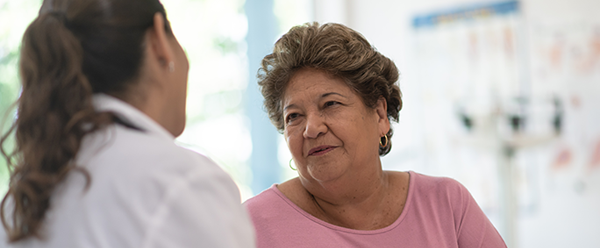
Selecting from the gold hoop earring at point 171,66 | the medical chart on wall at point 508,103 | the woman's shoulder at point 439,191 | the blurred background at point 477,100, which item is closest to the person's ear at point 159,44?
the gold hoop earring at point 171,66

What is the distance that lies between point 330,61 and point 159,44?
72 cm

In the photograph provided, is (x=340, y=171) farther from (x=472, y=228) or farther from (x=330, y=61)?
(x=472, y=228)

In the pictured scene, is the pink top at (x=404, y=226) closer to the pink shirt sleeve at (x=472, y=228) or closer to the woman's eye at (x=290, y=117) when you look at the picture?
the pink shirt sleeve at (x=472, y=228)

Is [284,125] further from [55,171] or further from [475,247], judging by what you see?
[55,171]

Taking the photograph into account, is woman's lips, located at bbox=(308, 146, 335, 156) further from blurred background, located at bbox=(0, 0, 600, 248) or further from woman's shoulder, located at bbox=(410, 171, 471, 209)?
blurred background, located at bbox=(0, 0, 600, 248)

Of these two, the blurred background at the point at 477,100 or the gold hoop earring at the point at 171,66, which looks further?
the blurred background at the point at 477,100

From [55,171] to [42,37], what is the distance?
0.20 metres

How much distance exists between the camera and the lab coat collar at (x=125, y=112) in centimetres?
67

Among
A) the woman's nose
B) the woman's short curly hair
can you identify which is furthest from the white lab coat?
the woman's short curly hair

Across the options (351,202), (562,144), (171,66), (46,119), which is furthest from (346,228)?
(562,144)

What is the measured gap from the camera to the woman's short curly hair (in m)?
1.40

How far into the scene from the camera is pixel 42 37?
0.67 m

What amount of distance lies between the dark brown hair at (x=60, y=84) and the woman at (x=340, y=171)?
2.41 ft

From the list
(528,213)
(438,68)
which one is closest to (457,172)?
(528,213)
